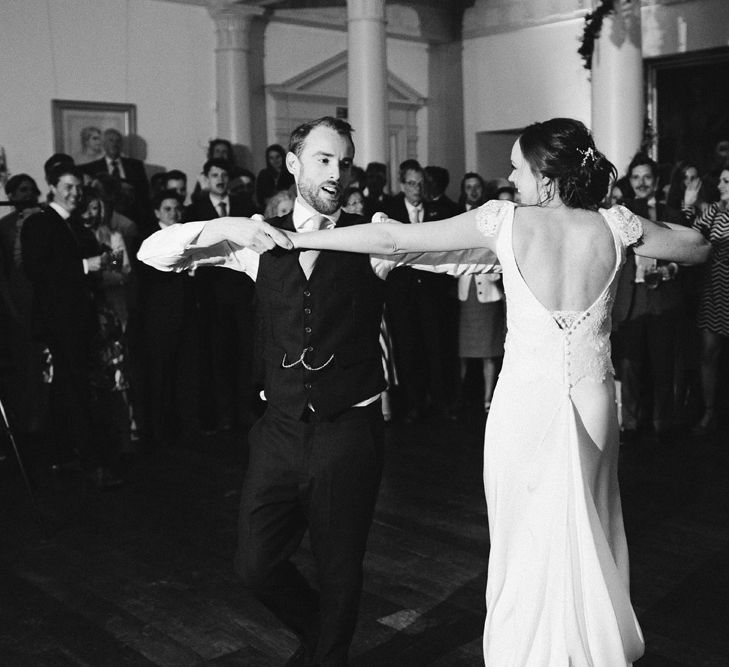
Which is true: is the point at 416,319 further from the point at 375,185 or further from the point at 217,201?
the point at 217,201

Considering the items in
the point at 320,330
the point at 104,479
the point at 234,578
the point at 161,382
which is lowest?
the point at 234,578

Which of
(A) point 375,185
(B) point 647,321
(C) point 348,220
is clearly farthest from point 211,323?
(C) point 348,220

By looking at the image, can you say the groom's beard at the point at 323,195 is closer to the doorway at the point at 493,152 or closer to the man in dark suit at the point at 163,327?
the man in dark suit at the point at 163,327

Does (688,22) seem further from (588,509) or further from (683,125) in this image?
(588,509)

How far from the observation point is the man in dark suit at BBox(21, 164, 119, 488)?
16.1ft

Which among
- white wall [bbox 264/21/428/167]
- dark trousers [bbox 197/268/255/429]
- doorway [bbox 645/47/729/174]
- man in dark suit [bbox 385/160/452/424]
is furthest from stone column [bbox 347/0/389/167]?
dark trousers [bbox 197/268/255/429]

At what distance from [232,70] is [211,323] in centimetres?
463

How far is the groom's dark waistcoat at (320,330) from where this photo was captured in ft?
8.07

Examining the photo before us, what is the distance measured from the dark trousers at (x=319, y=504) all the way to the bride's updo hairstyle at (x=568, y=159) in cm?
73

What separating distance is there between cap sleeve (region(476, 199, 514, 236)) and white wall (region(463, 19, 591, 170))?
9.10 m

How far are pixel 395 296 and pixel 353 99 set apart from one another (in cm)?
348

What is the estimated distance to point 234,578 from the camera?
3701 millimetres

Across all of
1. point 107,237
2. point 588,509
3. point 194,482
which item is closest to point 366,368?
point 588,509

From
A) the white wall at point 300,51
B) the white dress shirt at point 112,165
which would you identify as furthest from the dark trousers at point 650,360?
the white wall at point 300,51
